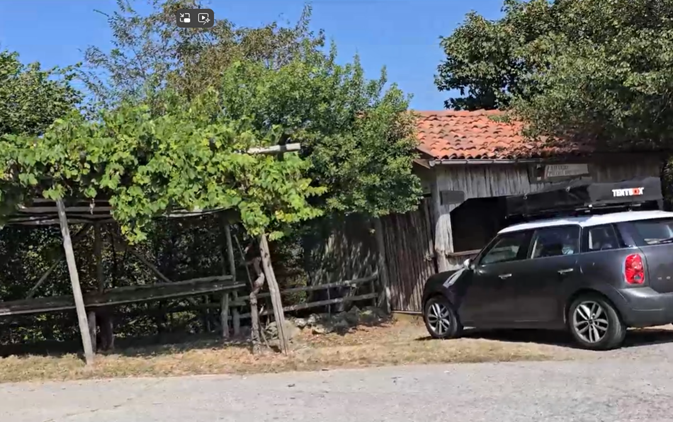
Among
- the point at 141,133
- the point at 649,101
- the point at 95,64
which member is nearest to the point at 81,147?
the point at 141,133

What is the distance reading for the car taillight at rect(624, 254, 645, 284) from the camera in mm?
9227

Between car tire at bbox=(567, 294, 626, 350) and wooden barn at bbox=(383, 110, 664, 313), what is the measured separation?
4.17m

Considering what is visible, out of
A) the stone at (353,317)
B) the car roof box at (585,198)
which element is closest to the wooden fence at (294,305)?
the stone at (353,317)

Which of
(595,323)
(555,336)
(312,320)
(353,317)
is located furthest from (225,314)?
(595,323)

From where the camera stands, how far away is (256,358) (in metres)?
10.4

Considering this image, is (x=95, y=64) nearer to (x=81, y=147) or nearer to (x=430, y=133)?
(x=430, y=133)

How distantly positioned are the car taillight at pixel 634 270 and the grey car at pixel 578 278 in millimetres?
12

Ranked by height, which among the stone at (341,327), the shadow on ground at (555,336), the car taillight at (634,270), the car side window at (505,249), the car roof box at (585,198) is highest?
the car roof box at (585,198)

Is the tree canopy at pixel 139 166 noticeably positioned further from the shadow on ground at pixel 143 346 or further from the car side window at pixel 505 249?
the car side window at pixel 505 249

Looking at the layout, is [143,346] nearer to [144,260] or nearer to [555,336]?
[144,260]

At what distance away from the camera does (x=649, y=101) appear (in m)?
12.6

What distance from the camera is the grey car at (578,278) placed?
30.4ft

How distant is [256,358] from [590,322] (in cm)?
447

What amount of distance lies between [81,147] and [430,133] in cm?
805
